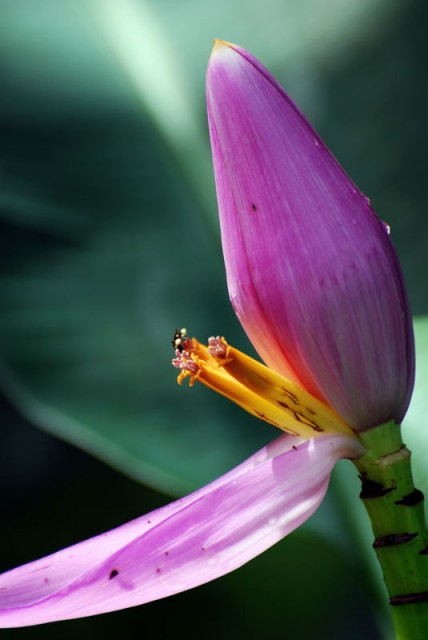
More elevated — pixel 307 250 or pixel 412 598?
pixel 307 250

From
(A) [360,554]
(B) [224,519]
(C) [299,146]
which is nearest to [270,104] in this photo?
(C) [299,146]

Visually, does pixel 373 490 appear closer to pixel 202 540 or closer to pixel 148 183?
pixel 202 540

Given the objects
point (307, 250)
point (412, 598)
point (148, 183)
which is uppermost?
point (148, 183)

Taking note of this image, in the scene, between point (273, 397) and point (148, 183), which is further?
point (148, 183)

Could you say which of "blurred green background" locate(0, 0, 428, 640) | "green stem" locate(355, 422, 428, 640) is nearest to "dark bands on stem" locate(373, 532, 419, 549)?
"green stem" locate(355, 422, 428, 640)

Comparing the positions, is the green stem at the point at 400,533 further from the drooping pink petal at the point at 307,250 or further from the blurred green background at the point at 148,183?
the blurred green background at the point at 148,183

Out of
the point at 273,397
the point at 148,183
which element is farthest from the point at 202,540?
the point at 148,183

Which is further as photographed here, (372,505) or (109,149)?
(109,149)

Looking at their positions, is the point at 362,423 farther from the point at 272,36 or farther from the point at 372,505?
the point at 272,36
